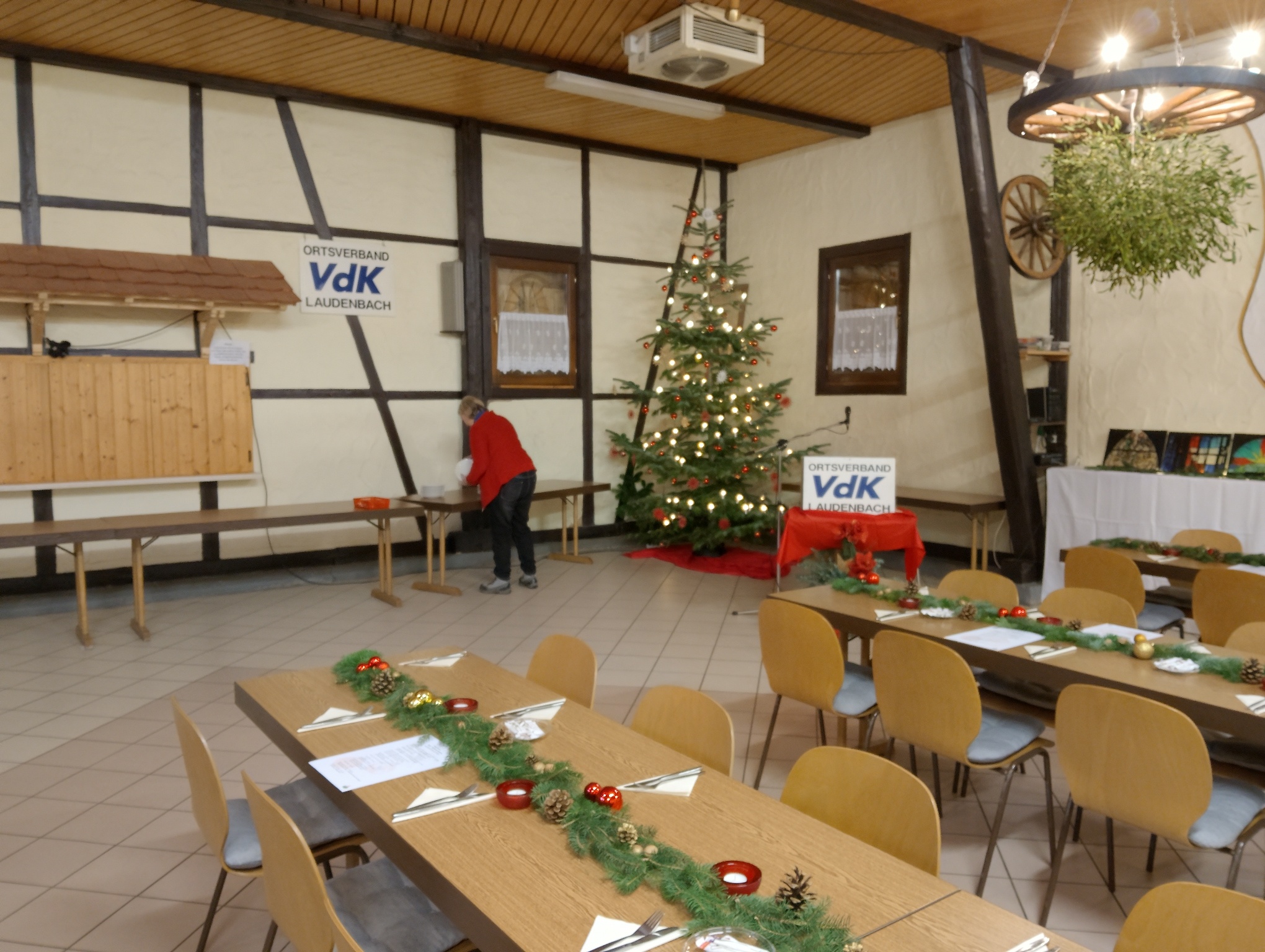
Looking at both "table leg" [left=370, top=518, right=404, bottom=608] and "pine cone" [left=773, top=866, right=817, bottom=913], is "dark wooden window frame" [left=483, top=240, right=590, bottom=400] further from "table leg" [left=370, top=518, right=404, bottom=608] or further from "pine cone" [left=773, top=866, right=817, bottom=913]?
"pine cone" [left=773, top=866, right=817, bottom=913]

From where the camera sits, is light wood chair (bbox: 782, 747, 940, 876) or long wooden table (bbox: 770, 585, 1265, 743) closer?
light wood chair (bbox: 782, 747, 940, 876)

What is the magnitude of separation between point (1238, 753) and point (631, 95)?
589 cm

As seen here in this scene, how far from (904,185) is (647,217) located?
2.56m

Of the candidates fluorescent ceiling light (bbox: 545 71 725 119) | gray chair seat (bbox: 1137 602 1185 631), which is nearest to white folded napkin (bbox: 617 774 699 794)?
gray chair seat (bbox: 1137 602 1185 631)

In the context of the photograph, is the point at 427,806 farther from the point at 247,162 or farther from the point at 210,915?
the point at 247,162

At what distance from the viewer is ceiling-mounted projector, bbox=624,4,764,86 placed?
5.57 metres

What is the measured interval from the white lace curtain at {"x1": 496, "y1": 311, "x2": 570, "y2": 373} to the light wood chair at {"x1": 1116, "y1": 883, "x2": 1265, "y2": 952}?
7.51 metres

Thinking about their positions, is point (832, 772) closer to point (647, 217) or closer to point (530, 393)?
point (530, 393)

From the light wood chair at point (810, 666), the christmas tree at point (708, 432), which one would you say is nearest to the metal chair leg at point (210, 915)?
the light wood chair at point (810, 666)

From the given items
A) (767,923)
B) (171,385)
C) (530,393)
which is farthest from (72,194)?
(767,923)

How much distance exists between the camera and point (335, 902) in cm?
214

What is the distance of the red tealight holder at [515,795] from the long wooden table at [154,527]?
455 centimetres

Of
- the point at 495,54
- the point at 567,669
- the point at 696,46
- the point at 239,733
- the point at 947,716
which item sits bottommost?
the point at 239,733

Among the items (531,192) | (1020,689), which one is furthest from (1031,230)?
(1020,689)
